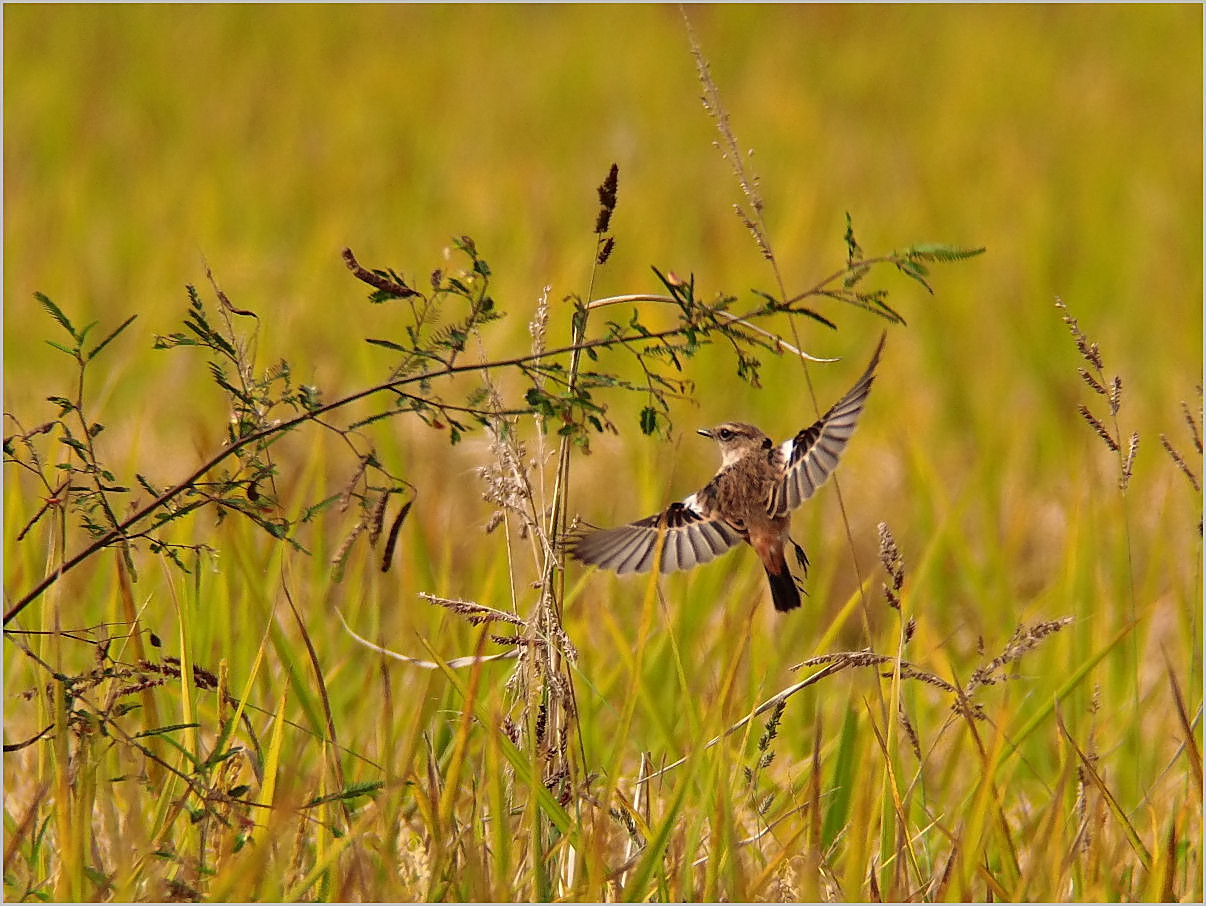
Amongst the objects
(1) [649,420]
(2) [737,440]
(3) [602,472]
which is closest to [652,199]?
(3) [602,472]

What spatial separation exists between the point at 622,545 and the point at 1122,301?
19.8 feet

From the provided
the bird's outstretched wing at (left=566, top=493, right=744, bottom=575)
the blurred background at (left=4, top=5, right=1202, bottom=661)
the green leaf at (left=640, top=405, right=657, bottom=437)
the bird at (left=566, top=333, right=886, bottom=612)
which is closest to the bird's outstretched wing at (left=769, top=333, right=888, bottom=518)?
the bird at (left=566, top=333, right=886, bottom=612)

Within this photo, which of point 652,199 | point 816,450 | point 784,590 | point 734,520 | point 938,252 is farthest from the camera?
point 652,199

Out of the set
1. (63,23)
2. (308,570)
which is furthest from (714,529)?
(63,23)

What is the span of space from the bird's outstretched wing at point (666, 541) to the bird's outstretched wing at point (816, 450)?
10cm

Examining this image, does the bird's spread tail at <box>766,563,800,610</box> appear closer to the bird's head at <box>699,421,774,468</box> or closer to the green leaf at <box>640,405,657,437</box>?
the bird's head at <box>699,421,774,468</box>

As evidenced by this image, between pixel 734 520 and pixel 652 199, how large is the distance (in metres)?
6.89

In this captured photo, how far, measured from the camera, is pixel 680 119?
1128cm

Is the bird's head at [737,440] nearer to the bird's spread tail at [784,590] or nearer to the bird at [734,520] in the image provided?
the bird at [734,520]

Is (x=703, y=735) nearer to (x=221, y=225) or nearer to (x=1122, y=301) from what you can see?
(x=1122, y=301)

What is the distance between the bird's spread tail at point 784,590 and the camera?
8.66ft

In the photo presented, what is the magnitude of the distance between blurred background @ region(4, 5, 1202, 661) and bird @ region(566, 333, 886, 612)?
130 cm

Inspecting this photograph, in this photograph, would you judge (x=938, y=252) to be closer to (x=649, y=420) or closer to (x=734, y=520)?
(x=649, y=420)

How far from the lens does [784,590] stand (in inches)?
106
